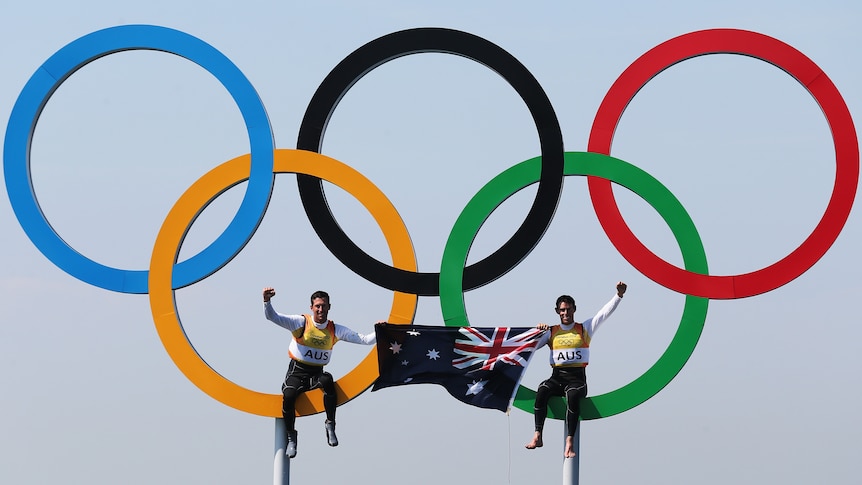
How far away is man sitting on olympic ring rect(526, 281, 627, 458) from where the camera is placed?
15.5 metres

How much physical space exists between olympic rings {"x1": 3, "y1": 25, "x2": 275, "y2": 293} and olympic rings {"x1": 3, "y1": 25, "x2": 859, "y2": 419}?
0.05ft

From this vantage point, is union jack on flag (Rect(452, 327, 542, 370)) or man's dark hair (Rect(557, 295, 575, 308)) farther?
union jack on flag (Rect(452, 327, 542, 370))

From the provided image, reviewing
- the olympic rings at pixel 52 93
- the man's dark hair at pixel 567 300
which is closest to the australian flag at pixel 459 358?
the man's dark hair at pixel 567 300

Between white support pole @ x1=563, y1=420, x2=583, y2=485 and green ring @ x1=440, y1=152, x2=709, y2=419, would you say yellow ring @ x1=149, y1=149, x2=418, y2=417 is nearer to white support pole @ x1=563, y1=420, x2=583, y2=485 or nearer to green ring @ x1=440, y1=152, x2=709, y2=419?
green ring @ x1=440, y1=152, x2=709, y2=419

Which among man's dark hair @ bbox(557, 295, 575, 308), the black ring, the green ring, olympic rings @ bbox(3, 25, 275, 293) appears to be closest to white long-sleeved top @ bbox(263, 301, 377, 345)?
the black ring

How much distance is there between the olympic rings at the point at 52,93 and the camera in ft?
53.3

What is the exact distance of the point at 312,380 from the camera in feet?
52.4

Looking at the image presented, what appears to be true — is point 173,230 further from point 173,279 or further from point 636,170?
point 636,170

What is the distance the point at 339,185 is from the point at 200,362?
8.19 feet

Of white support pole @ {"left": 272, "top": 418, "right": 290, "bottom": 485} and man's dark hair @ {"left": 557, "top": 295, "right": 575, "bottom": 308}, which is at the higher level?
man's dark hair @ {"left": 557, "top": 295, "right": 575, "bottom": 308}

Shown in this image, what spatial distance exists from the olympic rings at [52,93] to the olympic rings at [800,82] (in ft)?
12.2

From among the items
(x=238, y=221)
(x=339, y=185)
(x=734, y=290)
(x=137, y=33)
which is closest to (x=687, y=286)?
(x=734, y=290)

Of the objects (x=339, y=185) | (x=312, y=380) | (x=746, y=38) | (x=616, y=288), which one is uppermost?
(x=746, y=38)

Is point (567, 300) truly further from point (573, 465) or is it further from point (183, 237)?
point (183, 237)
